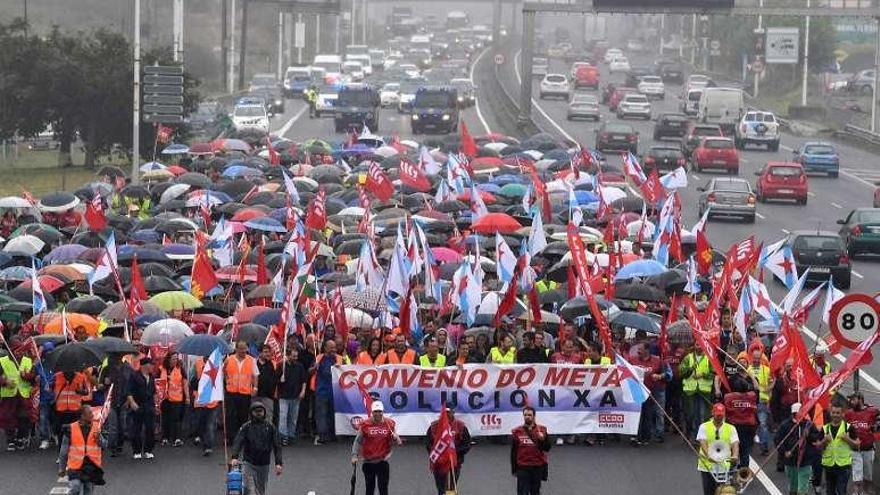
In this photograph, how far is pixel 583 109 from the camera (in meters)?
85.8

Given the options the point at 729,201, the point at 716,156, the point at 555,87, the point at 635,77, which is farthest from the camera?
the point at 635,77

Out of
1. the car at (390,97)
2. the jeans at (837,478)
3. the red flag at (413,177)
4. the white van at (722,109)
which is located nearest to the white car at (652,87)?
the car at (390,97)

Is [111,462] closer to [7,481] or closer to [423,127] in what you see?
[7,481]

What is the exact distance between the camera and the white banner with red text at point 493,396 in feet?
77.1

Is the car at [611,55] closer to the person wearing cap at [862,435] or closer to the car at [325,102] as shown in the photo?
the car at [325,102]

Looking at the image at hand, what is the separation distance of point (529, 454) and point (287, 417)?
5.23 meters

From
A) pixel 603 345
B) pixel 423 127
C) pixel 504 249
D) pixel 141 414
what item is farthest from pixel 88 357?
pixel 423 127

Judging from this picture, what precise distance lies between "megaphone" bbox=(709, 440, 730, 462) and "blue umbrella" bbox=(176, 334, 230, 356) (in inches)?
244

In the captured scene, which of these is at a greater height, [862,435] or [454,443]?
[454,443]

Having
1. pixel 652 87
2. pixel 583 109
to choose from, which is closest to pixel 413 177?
pixel 583 109

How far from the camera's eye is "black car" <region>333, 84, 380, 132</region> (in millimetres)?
75312

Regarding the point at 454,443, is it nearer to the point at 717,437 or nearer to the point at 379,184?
the point at 717,437

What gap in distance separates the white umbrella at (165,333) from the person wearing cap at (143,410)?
3.75 ft

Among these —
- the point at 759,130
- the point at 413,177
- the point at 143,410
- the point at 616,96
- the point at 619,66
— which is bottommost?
the point at 619,66
